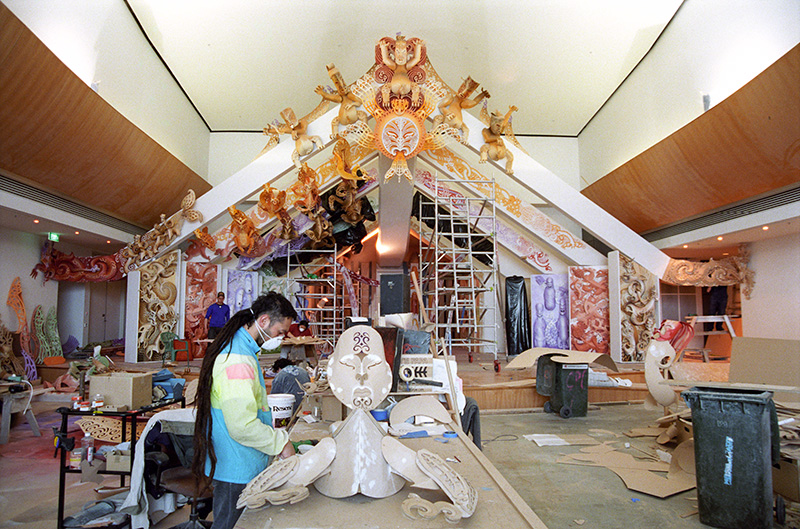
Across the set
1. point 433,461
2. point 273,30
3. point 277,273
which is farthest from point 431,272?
point 433,461

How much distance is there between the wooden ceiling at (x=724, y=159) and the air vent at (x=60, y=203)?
32.4 feet

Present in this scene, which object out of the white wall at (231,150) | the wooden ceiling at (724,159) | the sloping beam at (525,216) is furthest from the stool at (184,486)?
the white wall at (231,150)

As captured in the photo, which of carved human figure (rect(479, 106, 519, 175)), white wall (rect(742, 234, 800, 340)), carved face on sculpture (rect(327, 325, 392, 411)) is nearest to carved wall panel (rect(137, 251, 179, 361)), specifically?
carved human figure (rect(479, 106, 519, 175))

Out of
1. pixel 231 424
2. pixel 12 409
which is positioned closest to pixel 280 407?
pixel 231 424

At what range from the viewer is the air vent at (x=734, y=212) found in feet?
22.4

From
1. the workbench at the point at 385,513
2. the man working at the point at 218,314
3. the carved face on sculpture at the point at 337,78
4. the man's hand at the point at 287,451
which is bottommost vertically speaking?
the workbench at the point at 385,513

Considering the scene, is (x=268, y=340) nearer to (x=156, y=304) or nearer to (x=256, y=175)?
(x=256, y=175)

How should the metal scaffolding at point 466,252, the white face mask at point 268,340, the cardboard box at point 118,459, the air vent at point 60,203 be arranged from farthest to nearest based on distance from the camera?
the metal scaffolding at point 466,252 < the air vent at point 60,203 < the cardboard box at point 118,459 < the white face mask at point 268,340

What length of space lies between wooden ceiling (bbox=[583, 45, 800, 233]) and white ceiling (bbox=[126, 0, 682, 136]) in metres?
2.21

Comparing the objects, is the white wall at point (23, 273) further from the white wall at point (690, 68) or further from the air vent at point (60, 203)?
the white wall at point (690, 68)

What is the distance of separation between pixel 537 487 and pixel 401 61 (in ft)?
15.8

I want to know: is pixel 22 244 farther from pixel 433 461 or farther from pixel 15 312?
pixel 433 461

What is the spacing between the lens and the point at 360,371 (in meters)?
2.04

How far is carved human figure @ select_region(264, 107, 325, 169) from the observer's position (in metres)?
7.81
